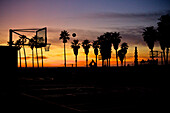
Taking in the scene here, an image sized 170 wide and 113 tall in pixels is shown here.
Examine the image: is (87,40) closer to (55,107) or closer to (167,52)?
(167,52)

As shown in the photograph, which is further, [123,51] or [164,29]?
[123,51]

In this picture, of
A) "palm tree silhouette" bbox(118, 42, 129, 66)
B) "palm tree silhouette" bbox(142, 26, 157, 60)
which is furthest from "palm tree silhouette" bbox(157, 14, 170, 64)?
"palm tree silhouette" bbox(118, 42, 129, 66)

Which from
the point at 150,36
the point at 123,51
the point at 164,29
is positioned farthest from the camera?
the point at 123,51

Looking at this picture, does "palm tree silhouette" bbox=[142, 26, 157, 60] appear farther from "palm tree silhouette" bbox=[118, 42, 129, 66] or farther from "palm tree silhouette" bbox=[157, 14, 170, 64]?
"palm tree silhouette" bbox=[118, 42, 129, 66]

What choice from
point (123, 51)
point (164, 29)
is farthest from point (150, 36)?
point (123, 51)

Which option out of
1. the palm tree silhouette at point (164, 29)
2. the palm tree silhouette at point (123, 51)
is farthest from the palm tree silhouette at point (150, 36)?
the palm tree silhouette at point (123, 51)

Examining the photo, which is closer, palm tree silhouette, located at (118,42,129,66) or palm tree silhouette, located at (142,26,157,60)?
palm tree silhouette, located at (142,26,157,60)

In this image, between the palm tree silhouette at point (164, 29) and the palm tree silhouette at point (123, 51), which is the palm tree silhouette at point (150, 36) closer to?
the palm tree silhouette at point (164, 29)

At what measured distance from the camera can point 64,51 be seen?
9506cm

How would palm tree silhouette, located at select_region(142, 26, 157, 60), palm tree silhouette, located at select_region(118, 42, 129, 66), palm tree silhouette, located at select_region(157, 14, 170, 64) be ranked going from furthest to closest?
palm tree silhouette, located at select_region(118, 42, 129, 66)
palm tree silhouette, located at select_region(142, 26, 157, 60)
palm tree silhouette, located at select_region(157, 14, 170, 64)

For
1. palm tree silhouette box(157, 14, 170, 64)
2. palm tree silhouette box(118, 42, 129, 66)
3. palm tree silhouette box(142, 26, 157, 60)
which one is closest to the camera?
palm tree silhouette box(157, 14, 170, 64)

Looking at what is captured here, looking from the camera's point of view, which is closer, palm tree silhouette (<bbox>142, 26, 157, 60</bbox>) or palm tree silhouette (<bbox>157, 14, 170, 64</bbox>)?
palm tree silhouette (<bbox>157, 14, 170, 64</bbox>)

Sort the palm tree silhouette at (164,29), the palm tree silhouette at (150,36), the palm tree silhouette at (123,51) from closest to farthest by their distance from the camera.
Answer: the palm tree silhouette at (164,29)
the palm tree silhouette at (150,36)
the palm tree silhouette at (123,51)

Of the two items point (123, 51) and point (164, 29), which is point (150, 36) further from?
point (123, 51)
